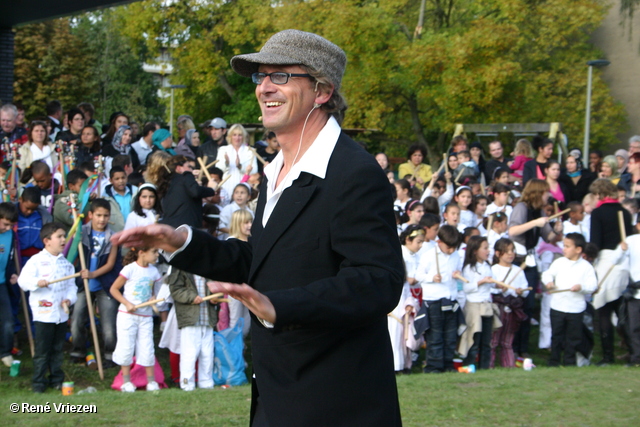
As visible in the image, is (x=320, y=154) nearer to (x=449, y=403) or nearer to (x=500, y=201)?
(x=449, y=403)

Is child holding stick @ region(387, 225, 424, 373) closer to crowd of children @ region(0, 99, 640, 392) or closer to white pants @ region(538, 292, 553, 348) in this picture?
crowd of children @ region(0, 99, 640, 392)

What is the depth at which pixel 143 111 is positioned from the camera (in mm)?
39406

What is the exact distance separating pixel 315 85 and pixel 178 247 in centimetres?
82

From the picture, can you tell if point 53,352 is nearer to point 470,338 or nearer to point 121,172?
point 121,172

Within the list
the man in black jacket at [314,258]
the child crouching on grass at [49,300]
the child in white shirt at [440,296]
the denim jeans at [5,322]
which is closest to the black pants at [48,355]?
the child crouching on grass at [49,300]

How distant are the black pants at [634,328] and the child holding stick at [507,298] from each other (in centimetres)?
134

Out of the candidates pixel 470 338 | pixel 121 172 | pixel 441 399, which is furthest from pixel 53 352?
pixel 470 338

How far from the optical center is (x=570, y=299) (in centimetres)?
956

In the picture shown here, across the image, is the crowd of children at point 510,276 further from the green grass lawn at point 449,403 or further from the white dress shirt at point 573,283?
the green grass lawn at point 449,403

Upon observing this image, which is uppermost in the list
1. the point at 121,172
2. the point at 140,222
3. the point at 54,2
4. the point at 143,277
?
the point at 54,2

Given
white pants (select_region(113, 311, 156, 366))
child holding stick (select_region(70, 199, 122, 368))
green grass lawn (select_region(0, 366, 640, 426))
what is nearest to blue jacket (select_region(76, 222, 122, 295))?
child holding stick (select_region(70, 199, 122, 368))

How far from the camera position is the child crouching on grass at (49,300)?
7398 mm

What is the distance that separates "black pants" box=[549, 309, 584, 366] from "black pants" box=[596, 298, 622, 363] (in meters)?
0.62

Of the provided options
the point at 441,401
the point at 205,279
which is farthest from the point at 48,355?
the point at 441,401
